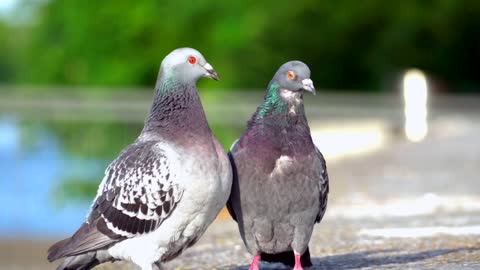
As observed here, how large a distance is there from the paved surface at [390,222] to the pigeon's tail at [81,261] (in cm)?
139

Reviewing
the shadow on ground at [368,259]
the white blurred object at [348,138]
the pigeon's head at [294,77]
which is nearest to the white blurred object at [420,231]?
the shadow on ground at [368,259]

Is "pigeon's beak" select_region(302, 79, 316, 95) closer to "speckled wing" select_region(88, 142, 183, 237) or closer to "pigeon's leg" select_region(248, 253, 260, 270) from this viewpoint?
"speckled wing" select_region(88, 142, 183, 237)

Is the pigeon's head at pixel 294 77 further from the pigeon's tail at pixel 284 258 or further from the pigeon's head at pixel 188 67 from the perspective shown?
the pigeon's tail at pixel 284 258

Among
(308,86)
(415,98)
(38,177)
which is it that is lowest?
(38,177)

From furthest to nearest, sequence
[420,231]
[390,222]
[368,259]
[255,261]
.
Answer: [390,222], [420,231], [368,259], [255,261]

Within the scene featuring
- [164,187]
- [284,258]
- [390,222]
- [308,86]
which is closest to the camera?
[164,187]

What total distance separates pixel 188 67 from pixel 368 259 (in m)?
2.12

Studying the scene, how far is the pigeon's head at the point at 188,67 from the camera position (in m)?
5.79

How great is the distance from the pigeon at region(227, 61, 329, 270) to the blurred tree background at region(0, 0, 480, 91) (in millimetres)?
31307

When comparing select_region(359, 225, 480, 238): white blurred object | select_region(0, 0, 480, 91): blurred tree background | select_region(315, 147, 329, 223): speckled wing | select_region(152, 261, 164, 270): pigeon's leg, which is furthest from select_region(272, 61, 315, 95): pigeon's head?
select_region(0, 0, 480, 91): blurred tree background

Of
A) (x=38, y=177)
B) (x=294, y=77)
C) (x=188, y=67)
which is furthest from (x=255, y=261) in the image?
(x=38, y=177)

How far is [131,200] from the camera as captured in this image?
5750 mm

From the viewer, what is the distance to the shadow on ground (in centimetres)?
681

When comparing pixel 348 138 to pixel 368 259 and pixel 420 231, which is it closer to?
pixel 420 231
